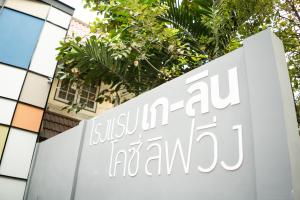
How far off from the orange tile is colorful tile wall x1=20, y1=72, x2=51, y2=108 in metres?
0.12

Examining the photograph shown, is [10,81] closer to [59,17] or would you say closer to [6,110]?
[6,110]

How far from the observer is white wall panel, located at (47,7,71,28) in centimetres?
582

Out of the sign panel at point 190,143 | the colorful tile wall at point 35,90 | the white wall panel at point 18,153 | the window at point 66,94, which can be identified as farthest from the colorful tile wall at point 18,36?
the sign panel at point 190,143

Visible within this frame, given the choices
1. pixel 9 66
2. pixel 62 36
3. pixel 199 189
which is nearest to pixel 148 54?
pixel 62 36

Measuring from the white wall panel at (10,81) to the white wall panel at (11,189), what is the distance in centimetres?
146

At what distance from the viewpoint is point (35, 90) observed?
5.20 m

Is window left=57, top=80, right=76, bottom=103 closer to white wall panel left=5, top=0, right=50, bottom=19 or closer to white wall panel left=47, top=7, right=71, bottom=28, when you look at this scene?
white wall panel left=47, top=7, right=71, bottom=28

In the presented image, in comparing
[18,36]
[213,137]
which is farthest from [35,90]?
[213,137]

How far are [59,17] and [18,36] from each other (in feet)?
3.28

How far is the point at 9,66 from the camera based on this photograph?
5.07 meters

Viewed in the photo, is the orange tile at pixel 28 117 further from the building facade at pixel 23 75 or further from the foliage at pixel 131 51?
the foliage at pixel 131 51

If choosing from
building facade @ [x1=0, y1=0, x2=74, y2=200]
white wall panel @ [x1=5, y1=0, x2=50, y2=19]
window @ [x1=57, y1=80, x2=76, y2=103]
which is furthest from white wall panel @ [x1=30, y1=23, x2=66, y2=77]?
window @ [x1=57, y1=80, x2=76, y2=103]

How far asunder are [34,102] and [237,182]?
441 centimetres

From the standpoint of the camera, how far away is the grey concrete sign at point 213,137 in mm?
1476
